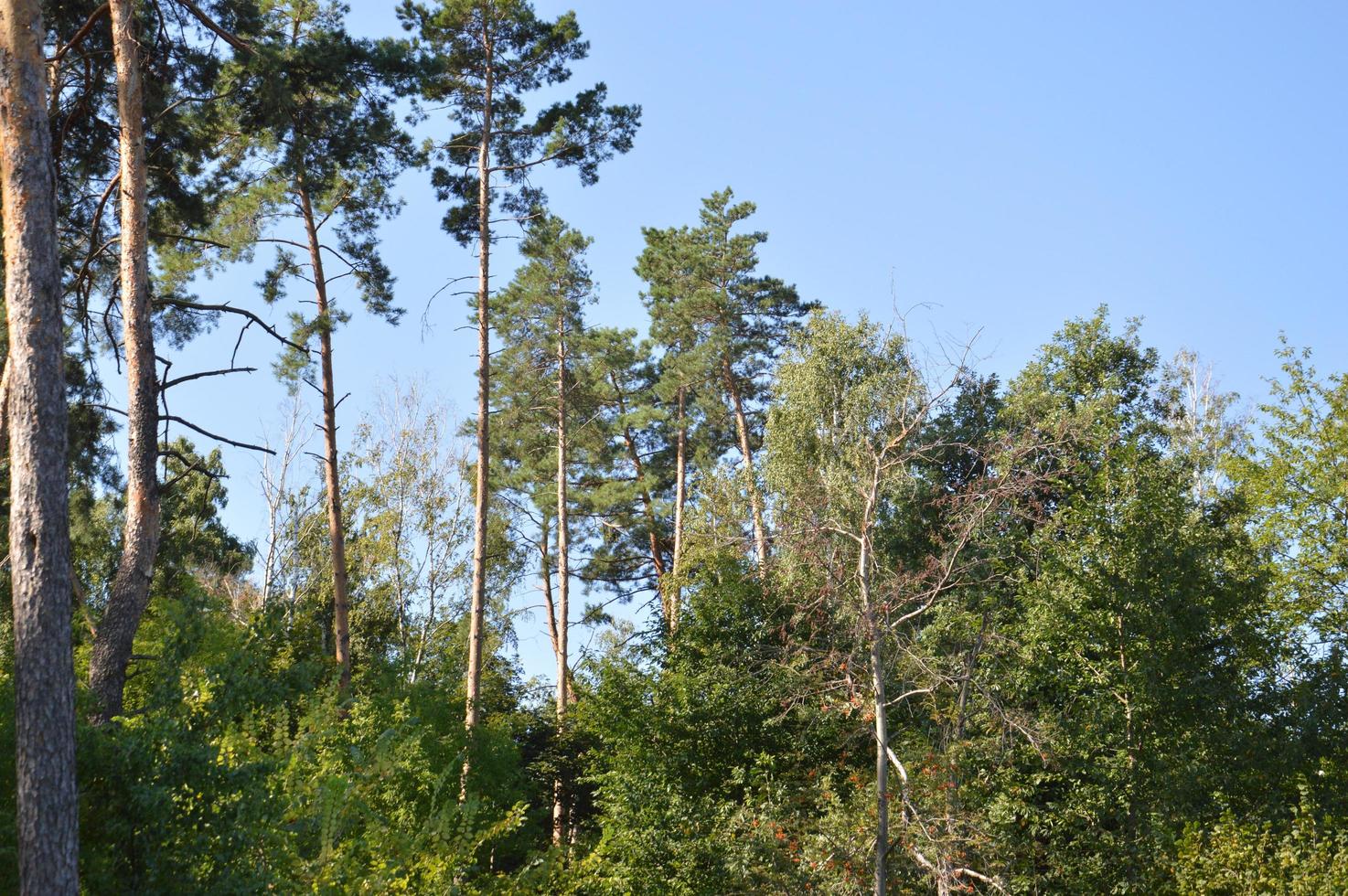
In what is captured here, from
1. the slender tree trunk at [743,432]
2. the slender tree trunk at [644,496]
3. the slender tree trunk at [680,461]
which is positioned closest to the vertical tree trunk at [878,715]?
the slender tree trunk at [743,432]

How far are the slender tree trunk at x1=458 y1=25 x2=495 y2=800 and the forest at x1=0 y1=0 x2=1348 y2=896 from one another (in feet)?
0.23

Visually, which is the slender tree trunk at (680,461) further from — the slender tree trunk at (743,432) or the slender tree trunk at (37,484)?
the slender tree trunk at (37,484)

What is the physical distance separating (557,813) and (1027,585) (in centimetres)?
1038

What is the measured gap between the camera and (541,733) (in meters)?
24.8

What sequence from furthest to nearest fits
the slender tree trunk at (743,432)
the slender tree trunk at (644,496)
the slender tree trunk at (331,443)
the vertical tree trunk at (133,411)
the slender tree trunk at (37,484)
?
1. the slender tree trunk at (644,496)
2. the slender tree trunk at (743,432)
3. the slender tree trunk at (331,443)
4. the vertical tree trunk at (133,411)
5. the slender tree trunk at (37,484)

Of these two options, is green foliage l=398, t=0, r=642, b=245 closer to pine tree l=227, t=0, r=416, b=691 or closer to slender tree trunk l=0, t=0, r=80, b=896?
pine tree l=227, t=0, r=416, b=691

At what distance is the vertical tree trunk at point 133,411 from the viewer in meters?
9.22

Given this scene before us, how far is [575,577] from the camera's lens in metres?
29.1

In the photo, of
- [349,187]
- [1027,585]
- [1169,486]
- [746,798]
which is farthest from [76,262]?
[1169,486]

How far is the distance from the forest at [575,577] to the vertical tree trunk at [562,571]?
0.13 metres

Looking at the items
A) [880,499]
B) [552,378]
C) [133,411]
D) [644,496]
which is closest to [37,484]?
[133,411]

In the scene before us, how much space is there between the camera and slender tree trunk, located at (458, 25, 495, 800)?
17250mm

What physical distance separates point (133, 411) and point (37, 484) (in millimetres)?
1933

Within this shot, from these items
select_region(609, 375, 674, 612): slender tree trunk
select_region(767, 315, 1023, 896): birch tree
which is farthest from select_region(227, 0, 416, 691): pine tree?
select_region(609, 375, 674, 612): slender tree trunk
